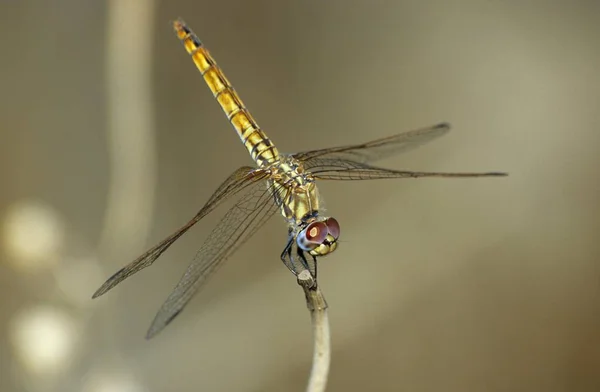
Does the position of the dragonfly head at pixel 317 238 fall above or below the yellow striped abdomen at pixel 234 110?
below

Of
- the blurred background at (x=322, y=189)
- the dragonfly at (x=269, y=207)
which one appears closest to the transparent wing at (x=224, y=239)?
the dragonfly at (x=269, y=207)

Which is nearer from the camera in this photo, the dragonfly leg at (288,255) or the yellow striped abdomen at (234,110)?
the dragonfly leg at (288,255)

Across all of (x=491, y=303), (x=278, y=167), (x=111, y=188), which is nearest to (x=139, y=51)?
(x=111, y=188)

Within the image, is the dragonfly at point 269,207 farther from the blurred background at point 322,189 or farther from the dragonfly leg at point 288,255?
the blurred background at point 322,189

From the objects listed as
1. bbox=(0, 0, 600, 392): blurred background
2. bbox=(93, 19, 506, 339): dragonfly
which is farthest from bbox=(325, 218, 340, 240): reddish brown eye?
bbox=(0, 0, 600, 392): blurred background

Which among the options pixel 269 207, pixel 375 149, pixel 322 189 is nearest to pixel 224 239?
pixel 269 207

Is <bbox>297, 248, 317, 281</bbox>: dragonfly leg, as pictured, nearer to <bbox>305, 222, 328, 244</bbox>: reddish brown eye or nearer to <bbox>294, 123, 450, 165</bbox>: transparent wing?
<bbox>305, 222, 328, 244</bbox>: reddish brown eye

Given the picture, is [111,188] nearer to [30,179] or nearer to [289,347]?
[30,179]
